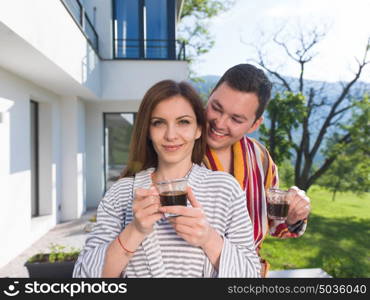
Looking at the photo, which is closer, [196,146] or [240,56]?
[196,146]

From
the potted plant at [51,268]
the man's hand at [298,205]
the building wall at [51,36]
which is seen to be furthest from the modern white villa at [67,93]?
the man's hand at [298,205]

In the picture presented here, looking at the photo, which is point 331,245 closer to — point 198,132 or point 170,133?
point 198,132

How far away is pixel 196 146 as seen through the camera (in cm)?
136

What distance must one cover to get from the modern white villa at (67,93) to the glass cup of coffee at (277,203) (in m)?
2.51

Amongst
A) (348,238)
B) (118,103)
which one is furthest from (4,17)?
(348,238)

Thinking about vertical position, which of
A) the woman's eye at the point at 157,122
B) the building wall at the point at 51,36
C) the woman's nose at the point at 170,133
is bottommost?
the woman's nose at the point at 170,133

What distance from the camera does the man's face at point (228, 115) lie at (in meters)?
1.36

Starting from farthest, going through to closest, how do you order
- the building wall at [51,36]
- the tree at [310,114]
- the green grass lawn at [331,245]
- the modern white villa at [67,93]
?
1. the tree at [310,114]
2. the green grass lawn at [331,245]
3. the modern white villa at [67,93]
4. the building wall at [51,36]

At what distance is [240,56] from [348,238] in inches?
362

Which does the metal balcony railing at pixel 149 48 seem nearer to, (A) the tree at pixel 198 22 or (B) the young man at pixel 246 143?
(A) the tree at pixel 198 22

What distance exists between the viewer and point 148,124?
1224 mm

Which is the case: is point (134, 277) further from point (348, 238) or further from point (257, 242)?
point (348, 238)

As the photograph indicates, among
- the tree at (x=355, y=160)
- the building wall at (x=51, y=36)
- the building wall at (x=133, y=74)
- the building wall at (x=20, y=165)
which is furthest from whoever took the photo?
the tree at (x=355, y=160)

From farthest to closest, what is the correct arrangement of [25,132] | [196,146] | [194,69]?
[194,69], [25,132], [196,146]
